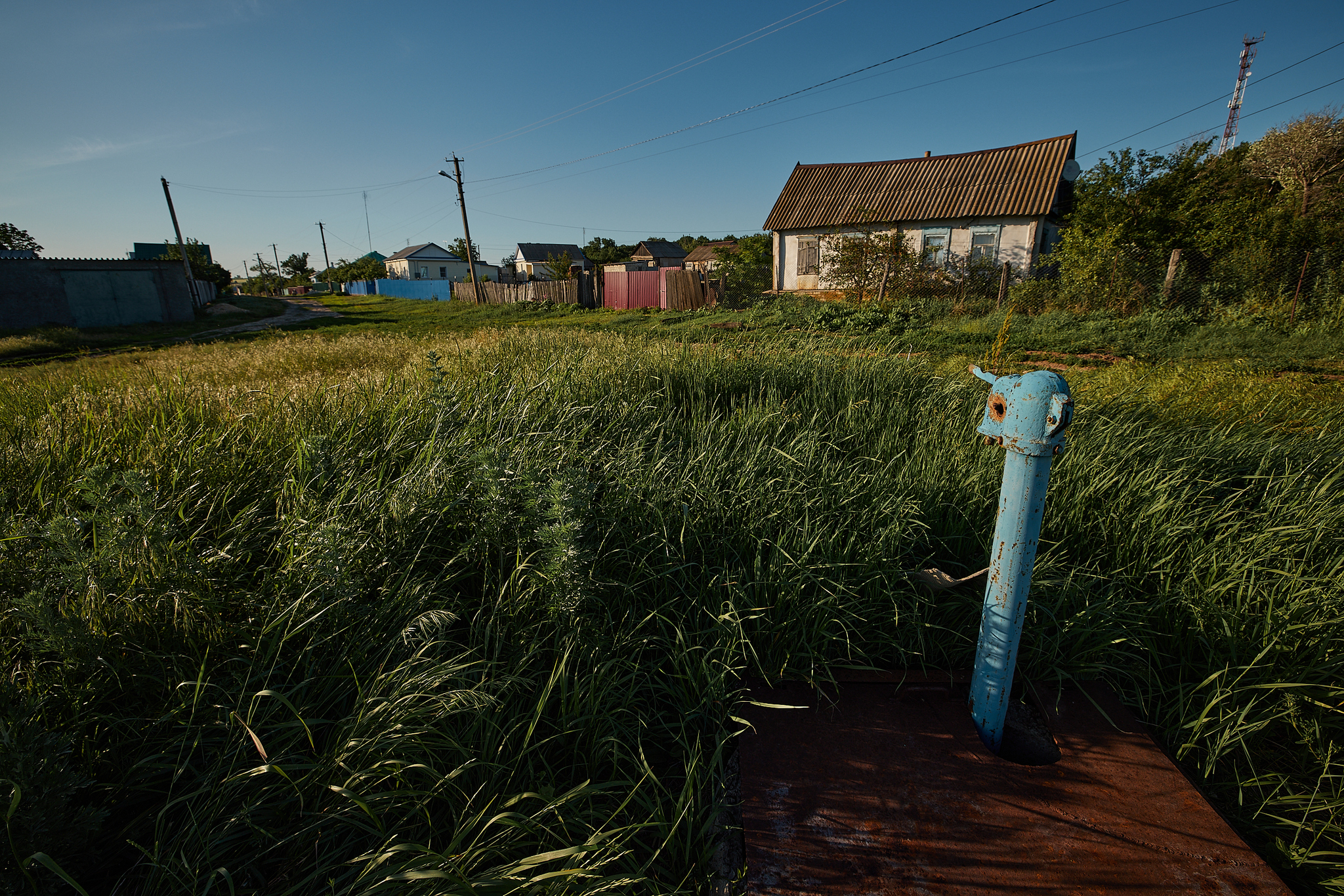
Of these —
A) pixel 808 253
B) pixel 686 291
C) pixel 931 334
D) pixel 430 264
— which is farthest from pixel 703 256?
pixel 931 334

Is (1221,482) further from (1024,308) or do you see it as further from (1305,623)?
(1024,308)

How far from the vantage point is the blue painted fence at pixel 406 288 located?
127 ft

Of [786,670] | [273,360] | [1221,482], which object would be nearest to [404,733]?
[786,670]

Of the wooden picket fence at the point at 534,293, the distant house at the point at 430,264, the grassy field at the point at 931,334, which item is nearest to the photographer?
the grassy field at the point at 931,334

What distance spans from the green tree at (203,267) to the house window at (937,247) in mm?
43696

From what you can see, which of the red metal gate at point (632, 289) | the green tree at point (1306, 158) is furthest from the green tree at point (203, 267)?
the green tree at point (1306, 158)

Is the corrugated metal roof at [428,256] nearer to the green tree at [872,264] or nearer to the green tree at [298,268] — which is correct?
the green tree at [298,268]

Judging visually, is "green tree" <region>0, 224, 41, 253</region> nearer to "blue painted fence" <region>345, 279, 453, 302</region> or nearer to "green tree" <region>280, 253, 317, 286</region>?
"blue painted fence" <region>345, 279, 453, 302</region>

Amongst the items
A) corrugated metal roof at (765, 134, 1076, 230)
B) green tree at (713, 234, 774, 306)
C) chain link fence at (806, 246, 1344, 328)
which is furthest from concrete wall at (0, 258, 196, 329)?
chain link fence at (806, 246, 1344, 328)

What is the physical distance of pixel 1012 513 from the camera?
1.62 meters

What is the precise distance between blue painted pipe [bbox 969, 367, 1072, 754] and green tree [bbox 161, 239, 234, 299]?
48.6 meters

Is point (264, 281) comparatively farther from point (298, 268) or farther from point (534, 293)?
point (534, 293)

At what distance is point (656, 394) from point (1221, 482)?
3142mm

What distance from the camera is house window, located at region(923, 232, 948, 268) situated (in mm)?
18859
